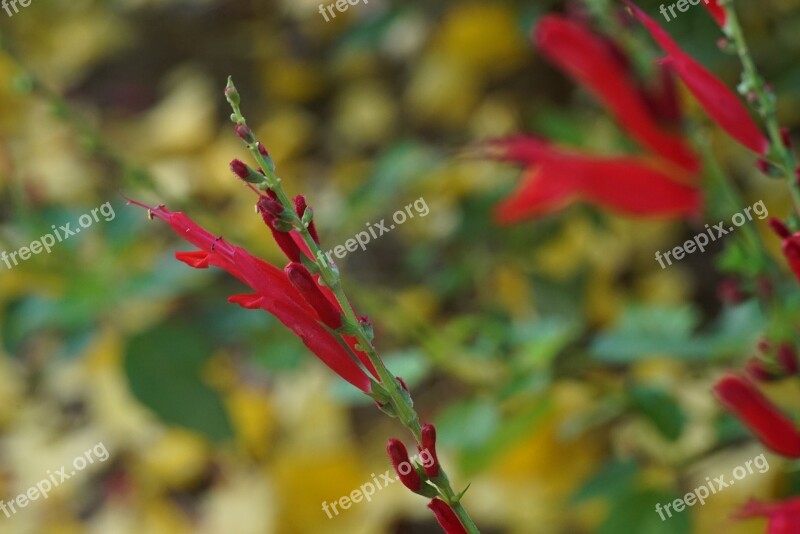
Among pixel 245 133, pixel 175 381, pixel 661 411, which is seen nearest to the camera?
pixel 245 133

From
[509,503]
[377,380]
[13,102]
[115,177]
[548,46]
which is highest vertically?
[13,102]

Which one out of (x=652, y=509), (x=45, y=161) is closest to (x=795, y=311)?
(x=652, y=509)

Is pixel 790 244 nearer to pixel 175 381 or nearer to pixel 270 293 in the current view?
pixel 270 293

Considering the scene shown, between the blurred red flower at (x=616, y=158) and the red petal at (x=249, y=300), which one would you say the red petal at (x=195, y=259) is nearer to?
the red petal at (x=249, y=300)

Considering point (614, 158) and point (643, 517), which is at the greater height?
point (614, 158)

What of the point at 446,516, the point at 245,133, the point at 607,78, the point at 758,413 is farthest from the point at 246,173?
→ the point at 607,78

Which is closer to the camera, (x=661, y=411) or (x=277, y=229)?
(x=277, y=229)

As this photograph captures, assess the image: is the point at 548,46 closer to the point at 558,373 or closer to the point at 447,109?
the point at 558,373
